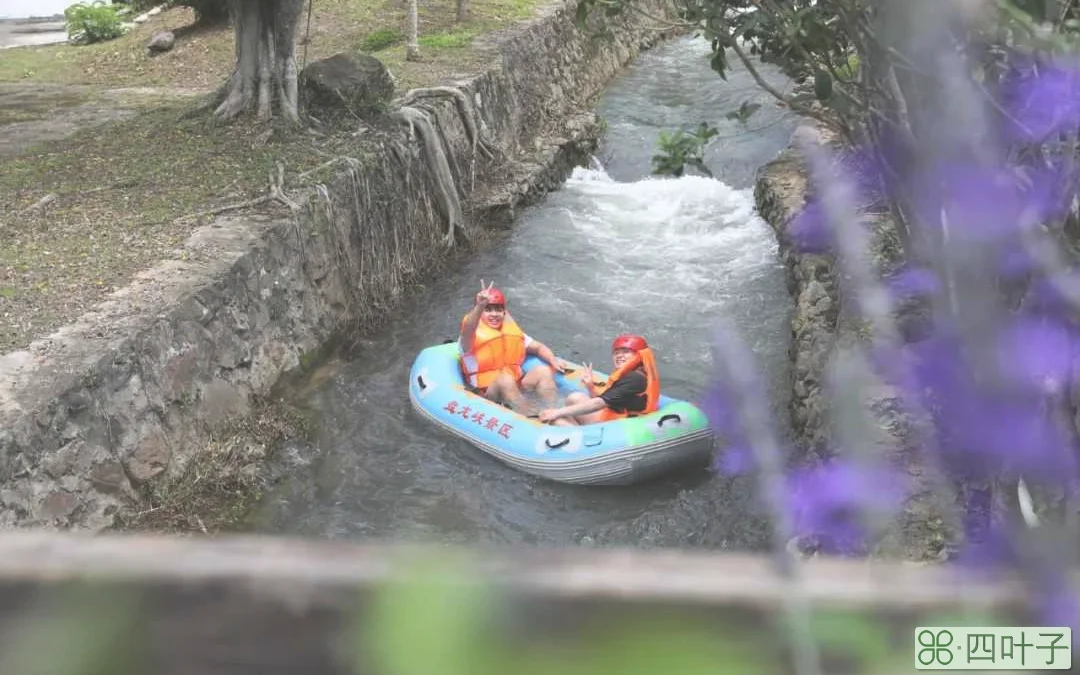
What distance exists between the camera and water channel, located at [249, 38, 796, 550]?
5.59 m

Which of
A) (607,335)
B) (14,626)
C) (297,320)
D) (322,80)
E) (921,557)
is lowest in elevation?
(607,335)

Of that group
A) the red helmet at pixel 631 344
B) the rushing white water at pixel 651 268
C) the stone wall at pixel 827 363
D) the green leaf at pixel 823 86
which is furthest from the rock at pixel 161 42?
the green leaf at pixel 823 86

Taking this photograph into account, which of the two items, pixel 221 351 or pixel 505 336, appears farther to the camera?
pixel 505 336

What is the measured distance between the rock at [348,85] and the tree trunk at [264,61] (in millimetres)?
265

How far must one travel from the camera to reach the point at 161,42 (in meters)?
13.3

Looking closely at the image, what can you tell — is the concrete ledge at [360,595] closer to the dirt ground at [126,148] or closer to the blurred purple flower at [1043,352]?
the blurred purple flower at [1043,352]

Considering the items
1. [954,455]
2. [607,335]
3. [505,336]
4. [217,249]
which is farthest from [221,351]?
[954,455]

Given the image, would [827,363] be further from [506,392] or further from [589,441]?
[506,392]

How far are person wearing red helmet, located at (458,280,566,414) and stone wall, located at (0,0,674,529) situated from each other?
1274mm

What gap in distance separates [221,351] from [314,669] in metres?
5.43

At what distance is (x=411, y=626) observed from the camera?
0.84m

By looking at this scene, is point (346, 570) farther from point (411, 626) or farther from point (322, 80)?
point (322, 80)

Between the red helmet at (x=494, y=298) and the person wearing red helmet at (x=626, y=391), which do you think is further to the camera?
the red helmet at (x=494, y=298)

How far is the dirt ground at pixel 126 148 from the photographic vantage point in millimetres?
5938
